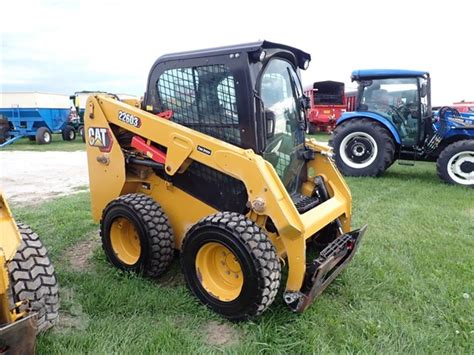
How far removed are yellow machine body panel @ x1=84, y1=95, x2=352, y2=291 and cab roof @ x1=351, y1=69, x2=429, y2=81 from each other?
473 centimetres

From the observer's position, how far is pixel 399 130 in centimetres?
779

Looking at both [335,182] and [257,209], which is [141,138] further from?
[335,182]

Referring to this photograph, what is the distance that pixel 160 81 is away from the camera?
344 cm

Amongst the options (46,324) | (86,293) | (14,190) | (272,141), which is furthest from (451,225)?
(14,190)

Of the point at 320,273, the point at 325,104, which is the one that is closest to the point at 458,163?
the point at 320,273

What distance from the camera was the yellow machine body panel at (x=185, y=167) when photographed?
2.66 metres

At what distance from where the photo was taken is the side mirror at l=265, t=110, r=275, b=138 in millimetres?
3041

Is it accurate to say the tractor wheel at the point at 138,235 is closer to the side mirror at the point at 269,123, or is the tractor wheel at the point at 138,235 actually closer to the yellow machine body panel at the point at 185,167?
the yellow machine body panel at the point at 185,167

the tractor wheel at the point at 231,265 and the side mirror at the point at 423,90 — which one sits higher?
the side mirror at the point at 423,90

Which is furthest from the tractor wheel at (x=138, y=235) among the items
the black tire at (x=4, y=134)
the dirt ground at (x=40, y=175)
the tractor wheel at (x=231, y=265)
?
the black tire at (x=4, y=134)

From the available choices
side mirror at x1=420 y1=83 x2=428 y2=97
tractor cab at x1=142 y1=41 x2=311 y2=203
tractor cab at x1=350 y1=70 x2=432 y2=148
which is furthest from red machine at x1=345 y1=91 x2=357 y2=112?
tractor cab at x1=142 y1=41 x2=311 y2=203

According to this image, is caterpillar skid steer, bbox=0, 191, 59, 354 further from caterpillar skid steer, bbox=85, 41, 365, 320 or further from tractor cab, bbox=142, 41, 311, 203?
tractor cab, bbox=142, 41, 311, 203

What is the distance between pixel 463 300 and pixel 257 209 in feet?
5.85

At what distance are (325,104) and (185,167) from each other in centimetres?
1688
